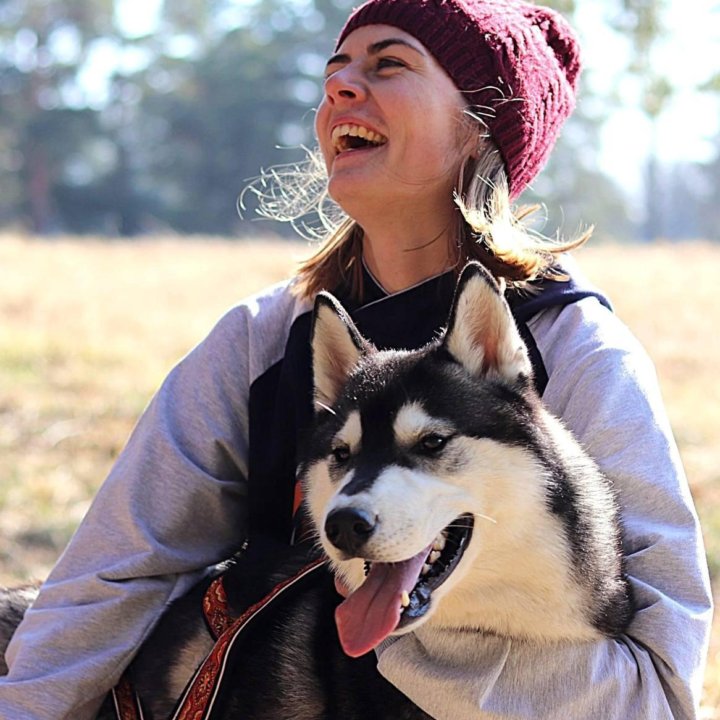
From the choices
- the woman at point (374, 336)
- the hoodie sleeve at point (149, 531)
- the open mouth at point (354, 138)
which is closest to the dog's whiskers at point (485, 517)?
the woman at point (374, 336)

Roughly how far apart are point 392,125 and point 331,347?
22.7 inches

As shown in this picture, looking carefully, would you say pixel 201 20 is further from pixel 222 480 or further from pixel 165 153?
pixel 222 480

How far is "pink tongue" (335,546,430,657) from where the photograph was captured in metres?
1.93

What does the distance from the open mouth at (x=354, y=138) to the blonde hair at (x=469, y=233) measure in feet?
0.71

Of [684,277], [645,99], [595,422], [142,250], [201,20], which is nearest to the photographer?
[595,422]

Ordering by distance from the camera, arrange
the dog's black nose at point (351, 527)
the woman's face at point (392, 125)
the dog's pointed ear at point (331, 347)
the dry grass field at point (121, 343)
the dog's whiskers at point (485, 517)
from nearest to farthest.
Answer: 1. the dog's black nose at point (351, 527)
2. the dog's whiskers at point (485, 517)
3. the dog's pointed ear at point (331, 347)
4. the woman's face at point (392, 125)
5. the dry grass field at point (121, 343)

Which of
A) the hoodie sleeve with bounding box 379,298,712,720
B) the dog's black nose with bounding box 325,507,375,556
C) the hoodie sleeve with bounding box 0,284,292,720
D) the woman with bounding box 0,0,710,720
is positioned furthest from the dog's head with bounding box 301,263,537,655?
the hoodie sleeve with bounding box 0,284,292,720

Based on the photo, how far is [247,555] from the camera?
2.52 meters

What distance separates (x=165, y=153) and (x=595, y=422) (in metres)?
29.0

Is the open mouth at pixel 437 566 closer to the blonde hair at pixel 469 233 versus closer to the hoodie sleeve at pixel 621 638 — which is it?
the hoodie sleeve at pixel 621 638

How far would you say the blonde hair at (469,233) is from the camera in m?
2.46

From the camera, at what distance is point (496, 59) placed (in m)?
2.57

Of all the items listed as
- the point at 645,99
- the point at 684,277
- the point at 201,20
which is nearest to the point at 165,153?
the point at 201,20

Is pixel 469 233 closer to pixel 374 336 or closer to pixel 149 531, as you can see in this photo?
pixel 374 336
